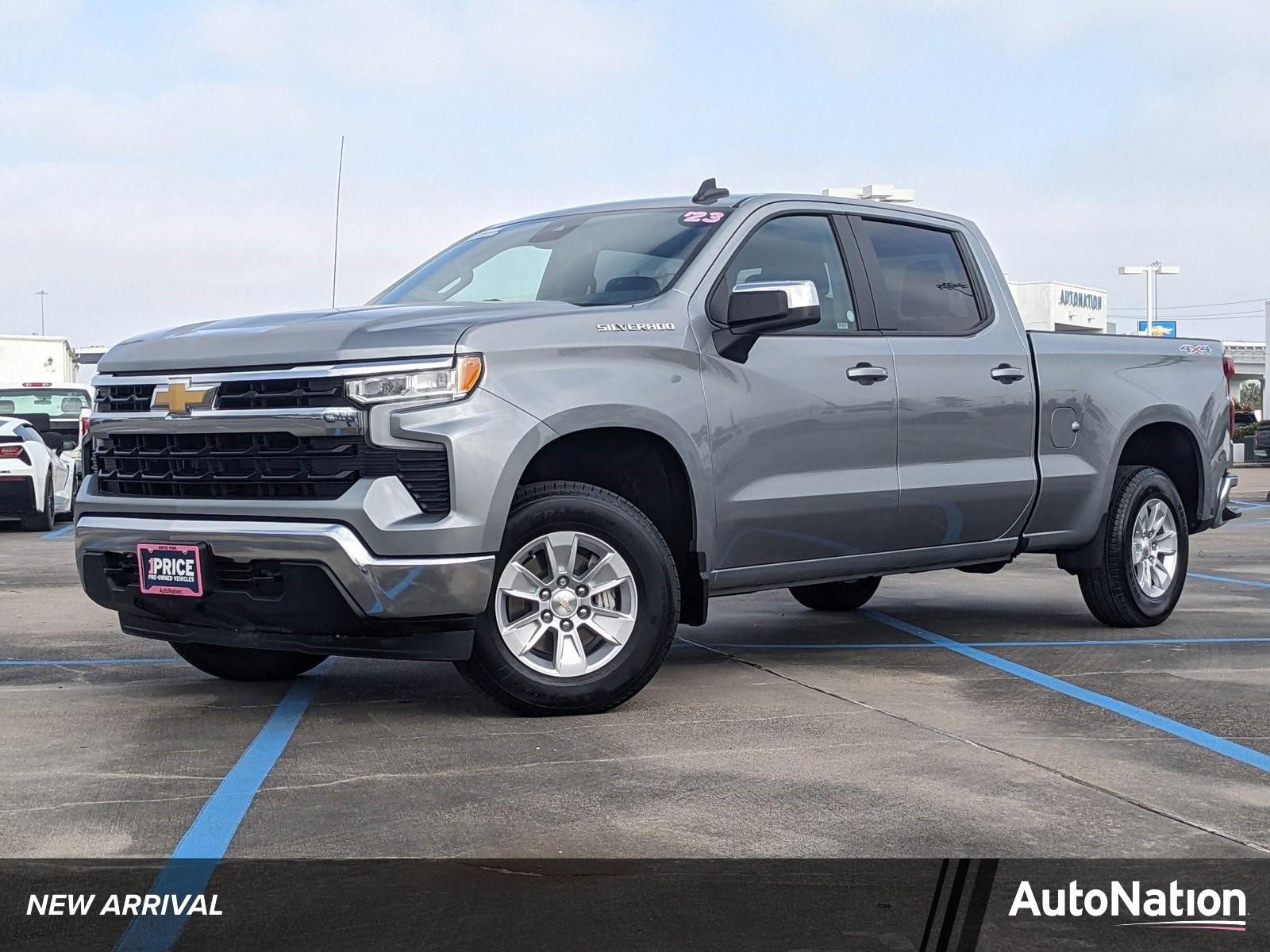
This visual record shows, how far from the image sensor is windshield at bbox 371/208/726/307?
643 cm

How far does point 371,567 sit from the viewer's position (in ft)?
17.4

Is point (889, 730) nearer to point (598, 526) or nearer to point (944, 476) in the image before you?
point (598, 526)

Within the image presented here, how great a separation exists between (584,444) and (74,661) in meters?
2.89

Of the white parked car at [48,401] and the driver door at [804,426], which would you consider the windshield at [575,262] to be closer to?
the driver door at [804,426]

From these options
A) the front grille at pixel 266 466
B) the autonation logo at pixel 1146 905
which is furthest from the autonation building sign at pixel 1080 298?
the autonation logo at pixel 1146 905

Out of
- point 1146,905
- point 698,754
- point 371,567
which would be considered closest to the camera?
point 1146,905

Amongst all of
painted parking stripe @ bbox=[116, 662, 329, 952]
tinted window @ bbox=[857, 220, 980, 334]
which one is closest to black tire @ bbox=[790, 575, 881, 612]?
tinted window @ bbox=[857, 220, 980, 334]

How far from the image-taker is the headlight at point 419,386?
537 centimetres

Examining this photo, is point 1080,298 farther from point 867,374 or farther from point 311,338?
point 311,338

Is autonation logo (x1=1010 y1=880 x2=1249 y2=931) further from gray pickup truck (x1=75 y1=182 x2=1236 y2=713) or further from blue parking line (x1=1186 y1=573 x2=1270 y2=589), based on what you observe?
blue parking line (x1=1186 y1=573 x2=1270 y2=589)

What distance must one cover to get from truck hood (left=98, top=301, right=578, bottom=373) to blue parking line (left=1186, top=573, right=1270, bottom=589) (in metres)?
6.42

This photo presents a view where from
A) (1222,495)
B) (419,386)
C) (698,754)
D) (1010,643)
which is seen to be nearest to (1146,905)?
(698,754)

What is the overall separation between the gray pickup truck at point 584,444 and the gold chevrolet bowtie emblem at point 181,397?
0.6 inches

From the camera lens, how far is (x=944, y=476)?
23.1 ft
